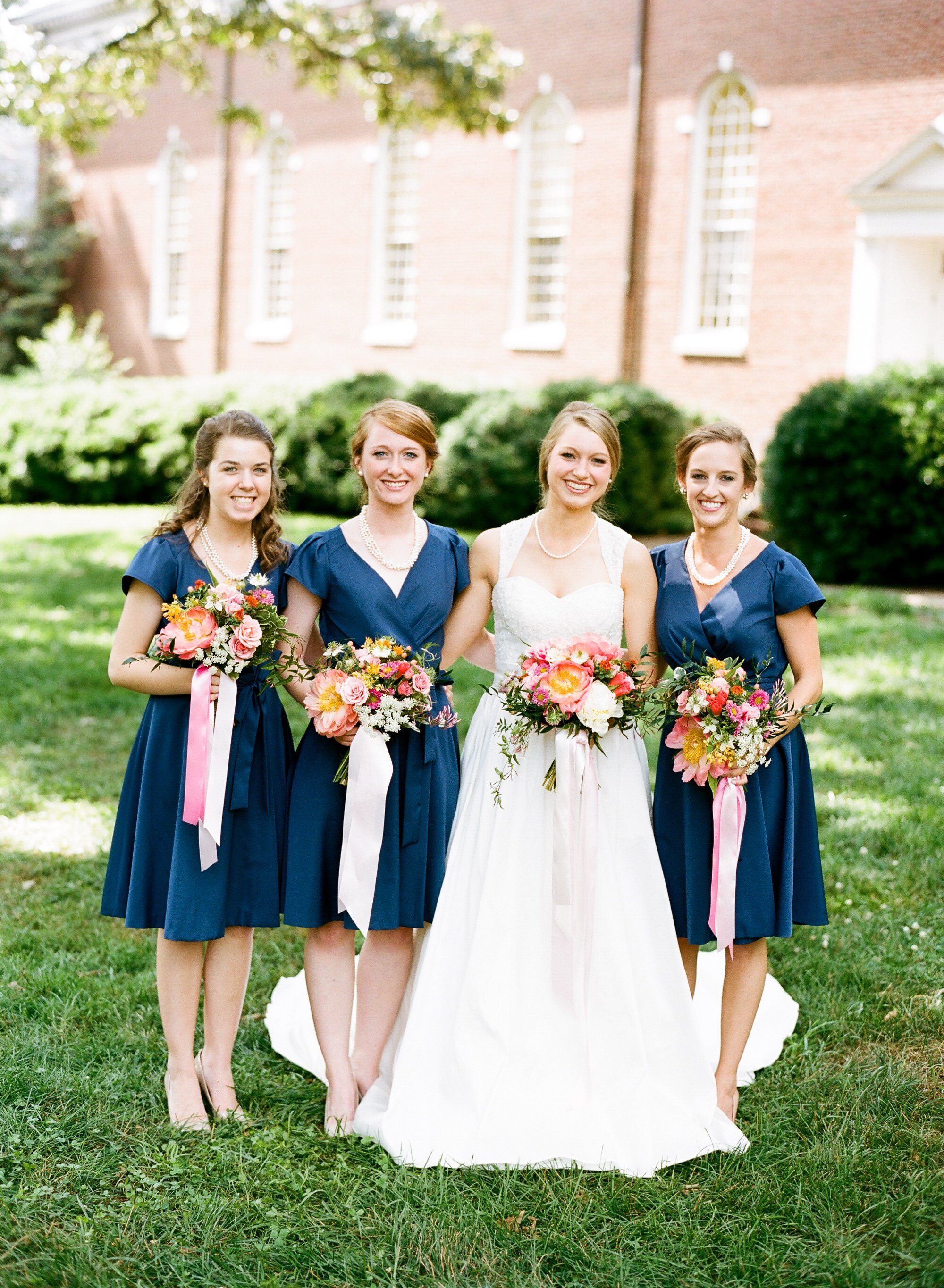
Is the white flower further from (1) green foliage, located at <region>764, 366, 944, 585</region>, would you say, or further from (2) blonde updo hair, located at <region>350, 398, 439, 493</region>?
(1) green foliage, located at <region>764, 366, 944, 585</region>

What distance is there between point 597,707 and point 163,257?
85.5 feet

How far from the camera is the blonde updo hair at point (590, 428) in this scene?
3945 mm

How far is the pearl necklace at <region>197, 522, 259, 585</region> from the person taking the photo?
3.91 meters

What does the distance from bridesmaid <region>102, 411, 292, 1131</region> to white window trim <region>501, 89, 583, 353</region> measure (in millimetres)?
16150

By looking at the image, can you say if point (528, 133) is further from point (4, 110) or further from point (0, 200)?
point (0, 200)

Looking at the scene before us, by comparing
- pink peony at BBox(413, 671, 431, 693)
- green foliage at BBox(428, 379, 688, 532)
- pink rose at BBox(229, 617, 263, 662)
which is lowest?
pink peony at BBox(413, 671, 431, 693)

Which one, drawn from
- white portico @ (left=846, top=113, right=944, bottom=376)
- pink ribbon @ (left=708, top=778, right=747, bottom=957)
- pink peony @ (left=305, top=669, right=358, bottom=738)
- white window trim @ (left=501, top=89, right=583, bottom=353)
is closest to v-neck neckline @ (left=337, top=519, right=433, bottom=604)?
pink peony @ (left=305, top=669, right=358, bottom=738)

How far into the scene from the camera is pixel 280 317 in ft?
81.3

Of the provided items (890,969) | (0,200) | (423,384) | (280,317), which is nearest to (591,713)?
(890,969)

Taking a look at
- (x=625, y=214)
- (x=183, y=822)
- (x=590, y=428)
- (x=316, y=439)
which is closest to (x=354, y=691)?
(x=183, y=822)

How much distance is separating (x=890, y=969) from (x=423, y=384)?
13.3 metres

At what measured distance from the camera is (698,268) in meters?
18.2

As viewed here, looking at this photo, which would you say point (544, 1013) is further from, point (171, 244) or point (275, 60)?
point (171, 244)

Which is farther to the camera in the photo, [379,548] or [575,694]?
[379,548]
